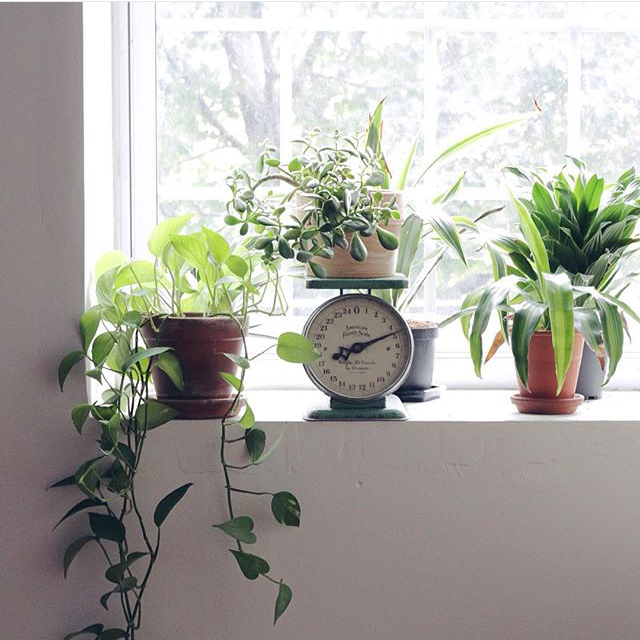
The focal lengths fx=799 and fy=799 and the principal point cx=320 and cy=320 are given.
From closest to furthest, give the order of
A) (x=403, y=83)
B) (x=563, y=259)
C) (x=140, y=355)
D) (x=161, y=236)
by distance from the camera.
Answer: (x=140, y=355)
(x=161, y=236)
(x=563, y=259)
(x=403, y=83)

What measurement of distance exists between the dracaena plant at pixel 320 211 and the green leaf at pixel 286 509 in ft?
1.17

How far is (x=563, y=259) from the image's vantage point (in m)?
1.41

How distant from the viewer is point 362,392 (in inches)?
51.2

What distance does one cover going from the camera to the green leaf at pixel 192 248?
126 cm

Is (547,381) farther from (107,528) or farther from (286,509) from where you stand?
(107,528)

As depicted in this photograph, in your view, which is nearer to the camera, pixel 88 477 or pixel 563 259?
pixel 88 477

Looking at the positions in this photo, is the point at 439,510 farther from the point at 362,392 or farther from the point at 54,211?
the point at 54,211

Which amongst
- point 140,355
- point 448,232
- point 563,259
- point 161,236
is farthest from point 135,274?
point 563,259

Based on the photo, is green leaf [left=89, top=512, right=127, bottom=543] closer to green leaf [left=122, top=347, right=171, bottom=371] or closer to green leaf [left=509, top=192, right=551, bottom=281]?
green leaf [left=122, top=347, right=171, bottom=371]

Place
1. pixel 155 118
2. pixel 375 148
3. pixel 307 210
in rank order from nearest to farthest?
pixel 307 210, pixel 375 148, pixel 155 118

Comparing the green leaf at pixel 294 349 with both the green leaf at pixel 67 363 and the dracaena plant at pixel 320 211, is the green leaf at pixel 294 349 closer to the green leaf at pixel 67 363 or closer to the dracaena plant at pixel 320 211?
the dracaena plant at pixel 320 211

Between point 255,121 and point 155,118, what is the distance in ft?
0.67

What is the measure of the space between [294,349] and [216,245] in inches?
8.1

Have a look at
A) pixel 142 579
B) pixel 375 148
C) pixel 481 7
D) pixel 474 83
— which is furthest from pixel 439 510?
pixel 481 7
